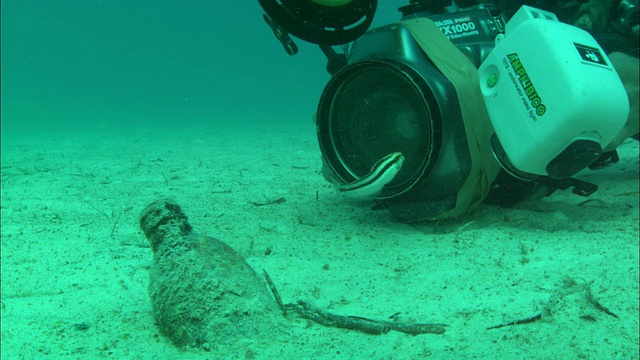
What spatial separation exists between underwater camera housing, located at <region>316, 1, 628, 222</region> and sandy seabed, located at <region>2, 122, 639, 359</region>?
34 centimetres

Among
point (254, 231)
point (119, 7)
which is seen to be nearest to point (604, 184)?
point (254, 231)

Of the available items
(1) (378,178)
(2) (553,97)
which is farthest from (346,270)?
(2) (553,97)

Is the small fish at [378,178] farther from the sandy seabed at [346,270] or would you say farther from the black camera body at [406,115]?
the sandy seabed at [346,270]

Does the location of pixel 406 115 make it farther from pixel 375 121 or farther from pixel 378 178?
pixel 378 178

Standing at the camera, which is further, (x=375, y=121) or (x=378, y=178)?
(x=375, y=121)

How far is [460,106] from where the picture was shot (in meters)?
2.20

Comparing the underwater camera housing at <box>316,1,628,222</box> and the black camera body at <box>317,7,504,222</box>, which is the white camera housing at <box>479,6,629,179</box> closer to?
the underwater camera housing at <box>316,1,628,222</box>

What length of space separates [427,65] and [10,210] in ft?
10.1

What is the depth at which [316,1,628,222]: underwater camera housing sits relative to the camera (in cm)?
168

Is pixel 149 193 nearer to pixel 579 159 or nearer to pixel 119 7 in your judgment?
pixel 579 159

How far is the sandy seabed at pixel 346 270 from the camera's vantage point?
4.50 ft

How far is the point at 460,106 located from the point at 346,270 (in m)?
1.09

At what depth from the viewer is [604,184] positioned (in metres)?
3.34

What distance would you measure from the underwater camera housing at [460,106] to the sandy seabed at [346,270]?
34 cm
